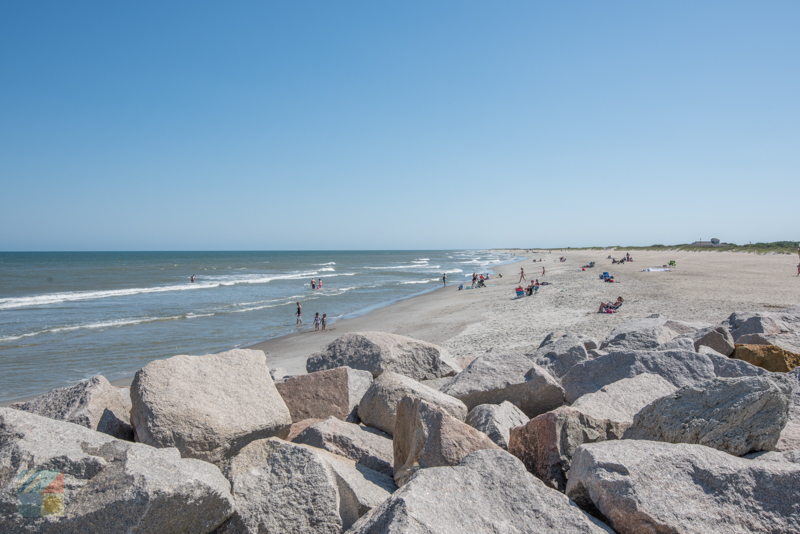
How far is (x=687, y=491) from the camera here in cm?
254

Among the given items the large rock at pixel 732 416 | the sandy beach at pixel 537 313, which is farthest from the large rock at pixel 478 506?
the sandy beach at pixel 537 313

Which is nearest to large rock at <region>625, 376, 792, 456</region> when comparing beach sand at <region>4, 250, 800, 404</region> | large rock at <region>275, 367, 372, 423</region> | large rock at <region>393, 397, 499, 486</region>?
large rock at <region>393, 397, 499, 486</region>

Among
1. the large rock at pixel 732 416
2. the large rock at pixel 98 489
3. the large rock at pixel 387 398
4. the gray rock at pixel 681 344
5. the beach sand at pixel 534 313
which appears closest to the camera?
the large rock at pixel 98 489

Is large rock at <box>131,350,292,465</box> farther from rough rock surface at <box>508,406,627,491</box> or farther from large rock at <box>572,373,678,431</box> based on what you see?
large rock at <box>572,373,678,431</box>

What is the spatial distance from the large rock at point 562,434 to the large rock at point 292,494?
121 cm

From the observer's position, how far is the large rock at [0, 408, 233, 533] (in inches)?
98.9

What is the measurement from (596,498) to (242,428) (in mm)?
2729

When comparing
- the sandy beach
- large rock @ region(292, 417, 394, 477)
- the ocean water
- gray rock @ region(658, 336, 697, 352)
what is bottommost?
the ocean water

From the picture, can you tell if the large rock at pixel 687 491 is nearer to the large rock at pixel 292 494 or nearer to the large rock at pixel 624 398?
the large rock at pixel 624 398

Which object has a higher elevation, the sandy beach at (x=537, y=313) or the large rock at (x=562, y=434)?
the large rock at (x=562, y=434)

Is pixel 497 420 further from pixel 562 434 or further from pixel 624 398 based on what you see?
pixel 624 398

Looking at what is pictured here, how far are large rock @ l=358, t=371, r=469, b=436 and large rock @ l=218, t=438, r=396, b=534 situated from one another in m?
1.40

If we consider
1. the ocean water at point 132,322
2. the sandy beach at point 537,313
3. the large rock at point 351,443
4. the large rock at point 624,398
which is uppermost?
the large rock at point 624,398

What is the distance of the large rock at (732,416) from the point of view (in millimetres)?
3109
